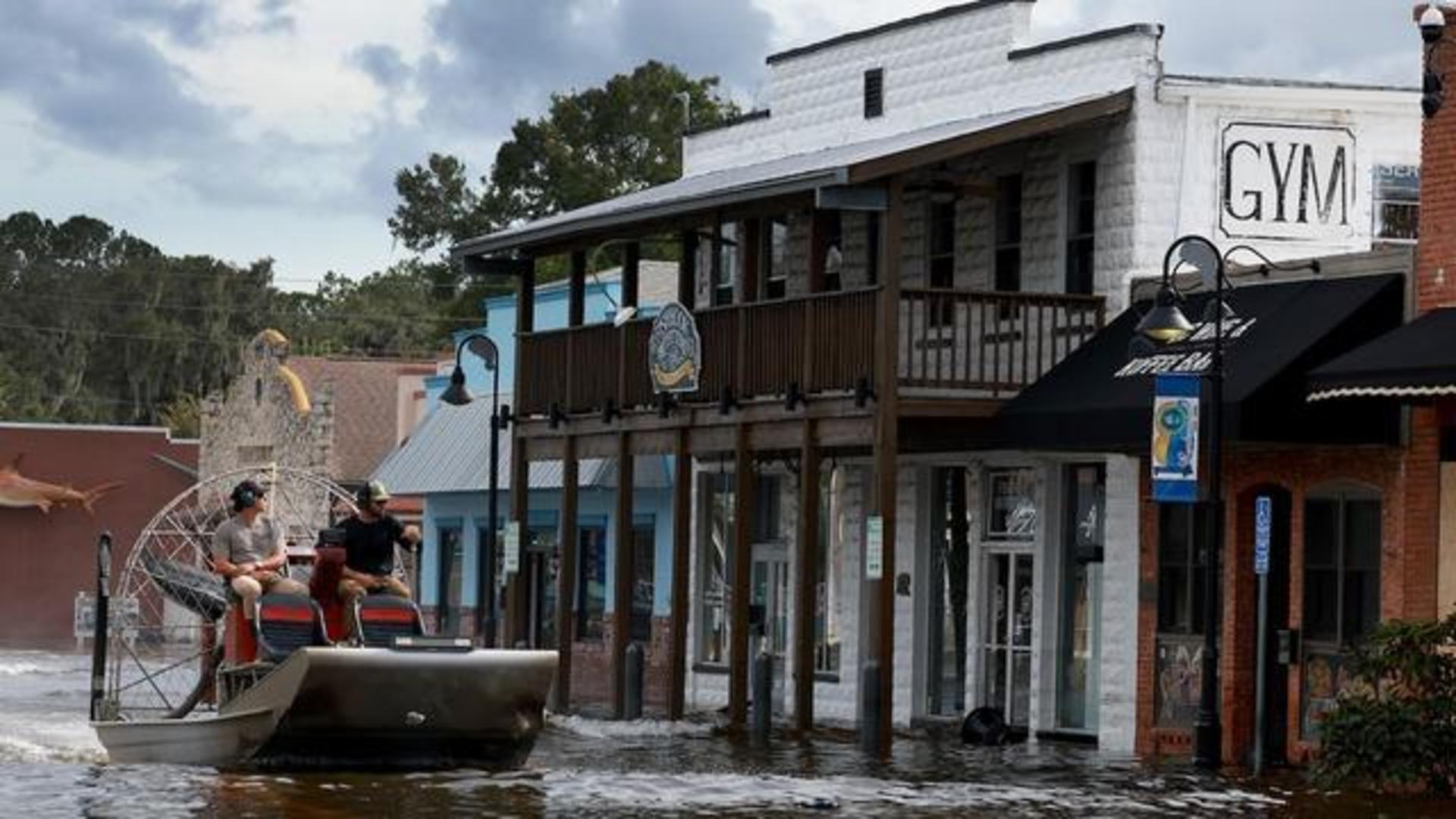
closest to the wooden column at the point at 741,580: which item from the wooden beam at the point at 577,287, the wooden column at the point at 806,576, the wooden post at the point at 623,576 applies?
the wooden column at the point at 806,576

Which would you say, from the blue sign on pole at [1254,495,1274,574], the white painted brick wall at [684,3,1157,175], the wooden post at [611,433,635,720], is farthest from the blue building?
the blue sign on pole at [1254,495,1274,574]

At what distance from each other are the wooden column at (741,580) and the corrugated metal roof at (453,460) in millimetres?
10484

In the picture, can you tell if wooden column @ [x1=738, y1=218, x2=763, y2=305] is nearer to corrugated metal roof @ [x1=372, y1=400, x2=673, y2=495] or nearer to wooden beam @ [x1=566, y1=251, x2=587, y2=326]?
wooden beam @ [x1=566, y1=251, x2=587, y2=326]

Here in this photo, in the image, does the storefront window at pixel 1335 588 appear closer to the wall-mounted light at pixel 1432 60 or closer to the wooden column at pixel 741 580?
the wall-mounted light at pixel 1432 60

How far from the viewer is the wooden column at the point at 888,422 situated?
32469mm

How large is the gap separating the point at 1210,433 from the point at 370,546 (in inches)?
300

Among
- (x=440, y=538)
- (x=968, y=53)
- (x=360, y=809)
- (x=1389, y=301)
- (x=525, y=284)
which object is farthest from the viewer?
(x=440, y=538)

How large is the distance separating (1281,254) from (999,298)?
3.18m

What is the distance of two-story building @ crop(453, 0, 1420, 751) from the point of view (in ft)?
110

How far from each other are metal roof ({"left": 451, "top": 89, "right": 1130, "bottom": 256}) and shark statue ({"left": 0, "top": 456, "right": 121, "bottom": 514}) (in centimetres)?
2801

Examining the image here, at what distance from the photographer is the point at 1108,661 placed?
112 ft

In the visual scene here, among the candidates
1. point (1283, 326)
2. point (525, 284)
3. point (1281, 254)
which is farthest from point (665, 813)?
point (525, 284)

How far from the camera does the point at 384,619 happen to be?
1030 inches

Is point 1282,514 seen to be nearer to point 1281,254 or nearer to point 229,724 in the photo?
point 1281,254
